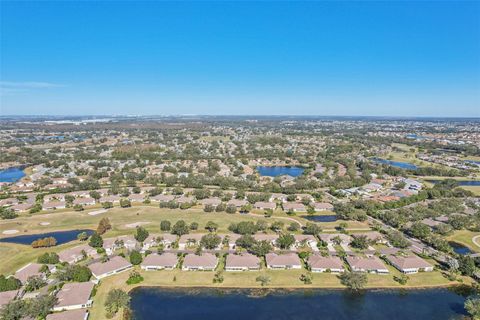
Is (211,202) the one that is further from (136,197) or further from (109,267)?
(109,267)

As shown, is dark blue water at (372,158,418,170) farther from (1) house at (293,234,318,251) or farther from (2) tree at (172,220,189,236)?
(2) tree at (172,220,189,236)

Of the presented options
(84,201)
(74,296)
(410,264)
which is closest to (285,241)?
(410,264)

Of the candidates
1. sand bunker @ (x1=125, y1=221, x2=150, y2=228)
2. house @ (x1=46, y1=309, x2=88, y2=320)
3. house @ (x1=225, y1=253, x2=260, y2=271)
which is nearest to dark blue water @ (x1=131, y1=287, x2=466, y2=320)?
house @ (x1=225, y1=253, x2=260, y2=271)

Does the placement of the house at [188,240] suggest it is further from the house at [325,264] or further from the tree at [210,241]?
the house at [325,264]

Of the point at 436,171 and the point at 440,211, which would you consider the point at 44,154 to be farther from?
the point at 436,171

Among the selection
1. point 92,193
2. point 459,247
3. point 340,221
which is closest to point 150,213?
point 92,193

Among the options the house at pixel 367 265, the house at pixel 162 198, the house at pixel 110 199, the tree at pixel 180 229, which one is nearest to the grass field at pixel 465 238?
the house at pixel 367 265
